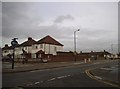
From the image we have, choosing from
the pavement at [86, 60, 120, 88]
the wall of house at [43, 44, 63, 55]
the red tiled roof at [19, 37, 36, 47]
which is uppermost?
the red tiled roof at [19, 37, 36, 47]

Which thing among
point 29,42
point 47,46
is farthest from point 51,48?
point 29,42

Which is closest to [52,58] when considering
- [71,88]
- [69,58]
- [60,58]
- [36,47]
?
[60,58]

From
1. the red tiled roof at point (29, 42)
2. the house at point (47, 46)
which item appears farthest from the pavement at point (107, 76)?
the red tiled roof at point (29, 42)

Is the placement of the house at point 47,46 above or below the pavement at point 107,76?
above

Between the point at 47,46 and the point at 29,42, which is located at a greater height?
the point at 29,42

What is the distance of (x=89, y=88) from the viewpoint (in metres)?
12.0

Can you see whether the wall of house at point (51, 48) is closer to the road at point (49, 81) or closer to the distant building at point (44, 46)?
the distant building at point (44, 46)

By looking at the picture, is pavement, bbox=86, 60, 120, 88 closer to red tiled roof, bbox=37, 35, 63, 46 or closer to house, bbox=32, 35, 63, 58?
house, bbox=32, 35, 63, 58

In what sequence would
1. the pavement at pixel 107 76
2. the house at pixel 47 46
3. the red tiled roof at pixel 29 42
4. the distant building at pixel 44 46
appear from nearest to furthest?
the pavement at pixel 107 76 → the distant building at pixel 44 46 → the house at pixel 47 46 → the red tiled roof at pixel 29 42

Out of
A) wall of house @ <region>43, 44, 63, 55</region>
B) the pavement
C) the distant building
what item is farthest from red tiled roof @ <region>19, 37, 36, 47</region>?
the pavement

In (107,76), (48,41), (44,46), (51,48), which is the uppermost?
(48,41)

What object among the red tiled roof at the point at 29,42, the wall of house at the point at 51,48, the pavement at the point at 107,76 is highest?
the red tiled roof at the point at 29,42

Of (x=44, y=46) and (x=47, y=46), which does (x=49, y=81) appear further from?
(x=47, y=46)

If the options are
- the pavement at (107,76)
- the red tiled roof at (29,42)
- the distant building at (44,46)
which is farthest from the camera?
the red tiled roof at (29,42)
